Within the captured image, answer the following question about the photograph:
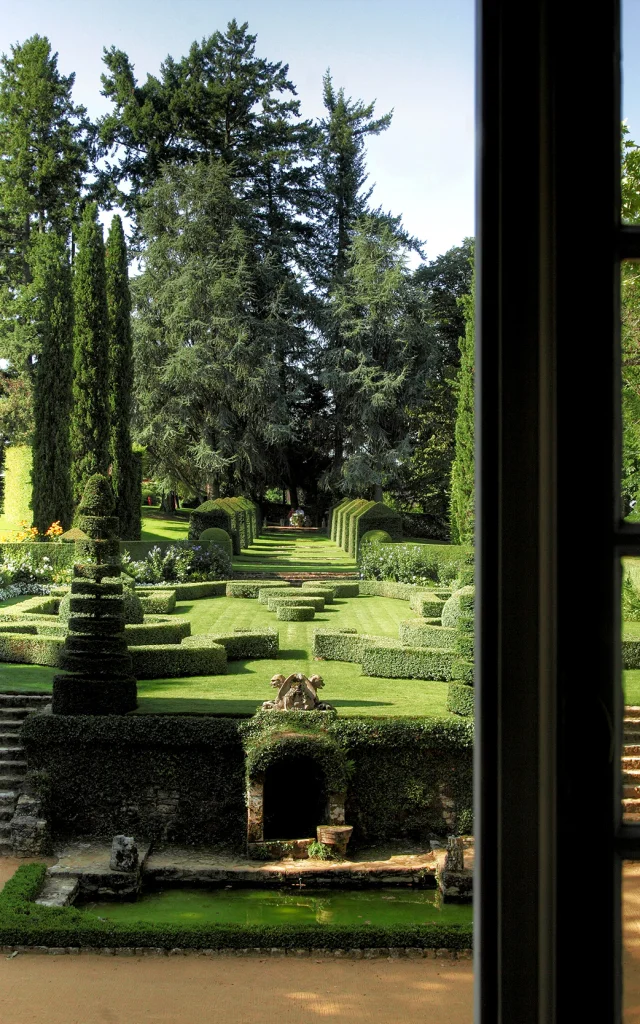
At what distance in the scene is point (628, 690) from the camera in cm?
100

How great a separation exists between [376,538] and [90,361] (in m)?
8.06

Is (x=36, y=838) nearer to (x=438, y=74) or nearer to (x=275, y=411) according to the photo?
(x=438, y=74)

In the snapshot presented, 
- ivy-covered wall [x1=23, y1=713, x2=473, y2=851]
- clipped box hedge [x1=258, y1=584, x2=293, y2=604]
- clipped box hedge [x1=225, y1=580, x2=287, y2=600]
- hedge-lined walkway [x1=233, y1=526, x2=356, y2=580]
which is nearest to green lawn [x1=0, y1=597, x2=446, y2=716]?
ivy-covered wall [x1=23, y1=713, x2=473, y2=851]

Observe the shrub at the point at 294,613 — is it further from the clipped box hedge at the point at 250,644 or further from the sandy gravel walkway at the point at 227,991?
the sandy gravel walkway at the point at 227,991

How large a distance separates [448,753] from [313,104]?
29054mm

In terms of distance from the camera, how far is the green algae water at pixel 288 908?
858 centimetres

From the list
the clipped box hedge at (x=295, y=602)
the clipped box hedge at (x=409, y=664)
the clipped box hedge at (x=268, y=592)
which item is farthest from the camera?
the clipped box hedge at (x=268, y=592)

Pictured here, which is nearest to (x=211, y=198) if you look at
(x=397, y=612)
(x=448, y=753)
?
(x=397, y=612)

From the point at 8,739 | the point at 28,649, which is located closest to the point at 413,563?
the point at 28,649

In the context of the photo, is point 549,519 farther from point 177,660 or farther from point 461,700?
point 177,660

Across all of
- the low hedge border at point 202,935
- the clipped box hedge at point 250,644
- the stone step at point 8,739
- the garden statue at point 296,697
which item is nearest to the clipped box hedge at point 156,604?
the clipped box hedge at point 250,644

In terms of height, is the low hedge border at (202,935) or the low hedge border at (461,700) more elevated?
the low hedge border at (461,700)

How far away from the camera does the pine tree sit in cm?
2908

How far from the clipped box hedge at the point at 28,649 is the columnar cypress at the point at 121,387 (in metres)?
9.48
